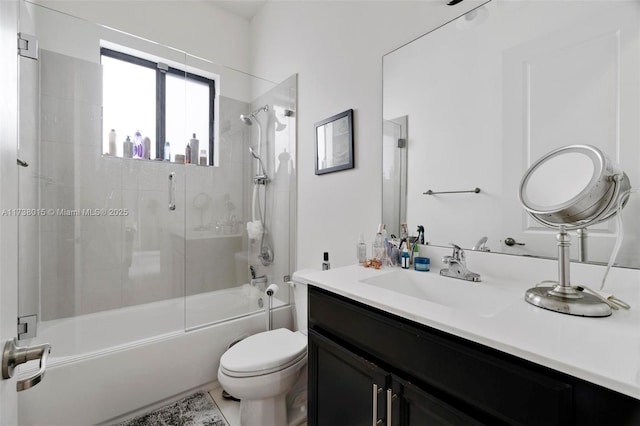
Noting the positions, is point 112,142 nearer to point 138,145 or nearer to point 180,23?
point 138,145

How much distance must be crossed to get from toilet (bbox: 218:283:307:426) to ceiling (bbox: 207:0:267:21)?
2712mm

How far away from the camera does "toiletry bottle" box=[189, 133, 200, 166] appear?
7.15 ft

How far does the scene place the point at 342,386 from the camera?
0.92m

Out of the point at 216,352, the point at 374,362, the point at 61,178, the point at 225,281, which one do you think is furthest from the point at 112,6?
the point at 374,362

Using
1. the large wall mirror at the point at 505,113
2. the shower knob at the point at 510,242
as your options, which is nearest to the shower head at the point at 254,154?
the large wall mirror at the point at 505,113

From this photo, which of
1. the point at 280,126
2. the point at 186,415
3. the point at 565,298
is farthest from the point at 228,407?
the point at 280,126

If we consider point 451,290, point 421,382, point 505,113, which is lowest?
point 421,382

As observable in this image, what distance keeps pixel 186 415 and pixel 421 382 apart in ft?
4.84

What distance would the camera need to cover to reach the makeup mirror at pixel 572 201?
678 millimetres

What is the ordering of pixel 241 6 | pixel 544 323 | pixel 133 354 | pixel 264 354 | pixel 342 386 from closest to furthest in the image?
pixel 544 323
pixel 342 386
pixel 264 354
pixel 133 354
pixel 241 6

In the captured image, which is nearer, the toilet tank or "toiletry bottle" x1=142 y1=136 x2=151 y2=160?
the toilet tank

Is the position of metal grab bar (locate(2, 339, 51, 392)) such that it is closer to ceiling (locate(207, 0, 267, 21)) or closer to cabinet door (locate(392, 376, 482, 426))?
cabinet door (locate(392, 376, 482, 426))

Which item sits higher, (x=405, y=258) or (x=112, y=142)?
(x=112, y=142)

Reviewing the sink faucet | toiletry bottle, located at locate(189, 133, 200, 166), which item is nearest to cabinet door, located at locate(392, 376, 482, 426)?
the sink faucet
